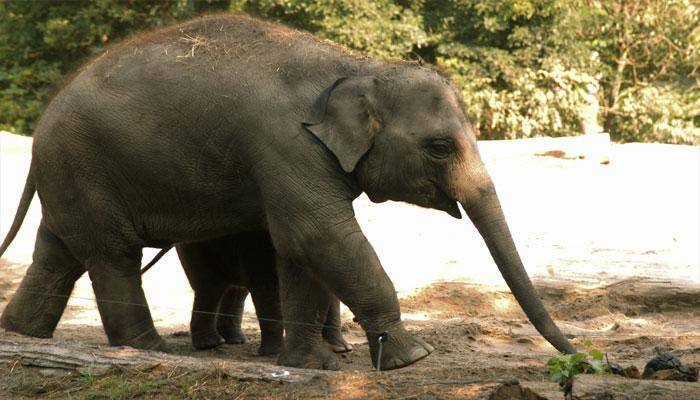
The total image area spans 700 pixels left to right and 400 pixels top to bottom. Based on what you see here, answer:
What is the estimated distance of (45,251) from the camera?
9.05 metres

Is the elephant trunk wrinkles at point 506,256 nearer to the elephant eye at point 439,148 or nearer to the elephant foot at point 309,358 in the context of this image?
the elephant eye at point 439,148

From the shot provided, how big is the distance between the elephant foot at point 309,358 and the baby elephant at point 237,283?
705 mm

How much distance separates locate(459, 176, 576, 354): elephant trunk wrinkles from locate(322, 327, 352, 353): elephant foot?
190 cm

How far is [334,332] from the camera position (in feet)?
30.4

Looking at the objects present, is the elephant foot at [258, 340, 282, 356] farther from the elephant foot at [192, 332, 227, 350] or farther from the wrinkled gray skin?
the wrinkled gray skin

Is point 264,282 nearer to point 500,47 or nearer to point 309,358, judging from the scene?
point 309,358

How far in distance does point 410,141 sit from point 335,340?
2.01 metres

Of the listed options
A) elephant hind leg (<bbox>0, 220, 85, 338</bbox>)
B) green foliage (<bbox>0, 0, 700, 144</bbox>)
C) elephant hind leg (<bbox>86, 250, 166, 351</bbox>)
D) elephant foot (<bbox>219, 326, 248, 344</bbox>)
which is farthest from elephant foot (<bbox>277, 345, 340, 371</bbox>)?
green foliage (<bbox>0, 0, 700, 144</bbox>)

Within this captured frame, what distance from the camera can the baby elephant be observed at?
9.08m

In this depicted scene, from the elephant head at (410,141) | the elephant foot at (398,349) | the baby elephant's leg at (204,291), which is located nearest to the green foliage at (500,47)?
the baby elephant's leg at (204,291)

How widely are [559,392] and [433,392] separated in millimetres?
638

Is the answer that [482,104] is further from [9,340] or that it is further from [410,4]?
[9,340]

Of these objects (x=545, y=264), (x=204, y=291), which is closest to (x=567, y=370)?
(x=204, y=291)

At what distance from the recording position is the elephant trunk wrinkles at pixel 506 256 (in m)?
7.35
